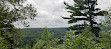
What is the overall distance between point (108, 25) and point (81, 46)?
24.5 ft

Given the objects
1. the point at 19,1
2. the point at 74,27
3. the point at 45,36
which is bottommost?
the point at 45,36

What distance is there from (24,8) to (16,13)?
0.72 metres

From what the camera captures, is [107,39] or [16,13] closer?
[16,13]

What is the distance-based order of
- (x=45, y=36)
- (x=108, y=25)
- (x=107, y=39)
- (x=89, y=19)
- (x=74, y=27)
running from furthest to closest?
(x=45, y=36) → (x=74, y=27) → (x=89, y=19) → (x=108, y=25) → (x=107, y=39)

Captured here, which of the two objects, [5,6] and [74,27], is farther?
[74,27]

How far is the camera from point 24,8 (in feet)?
28.0

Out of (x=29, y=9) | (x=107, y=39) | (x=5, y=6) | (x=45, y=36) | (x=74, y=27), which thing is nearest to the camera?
(x=5, y=6)

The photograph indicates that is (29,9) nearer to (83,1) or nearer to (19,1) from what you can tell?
(19,1)

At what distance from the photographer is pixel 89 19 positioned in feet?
77.3

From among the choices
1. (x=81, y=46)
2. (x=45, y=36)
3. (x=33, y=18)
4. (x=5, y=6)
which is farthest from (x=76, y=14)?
(x=81, y=46)

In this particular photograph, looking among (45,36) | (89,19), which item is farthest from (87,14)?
(45,36)

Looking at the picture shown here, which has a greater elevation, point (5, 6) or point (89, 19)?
point (5, 6)

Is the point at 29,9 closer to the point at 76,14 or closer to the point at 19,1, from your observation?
the point at 19,1

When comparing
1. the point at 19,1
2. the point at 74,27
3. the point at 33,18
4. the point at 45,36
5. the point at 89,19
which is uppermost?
the point at 19,1
